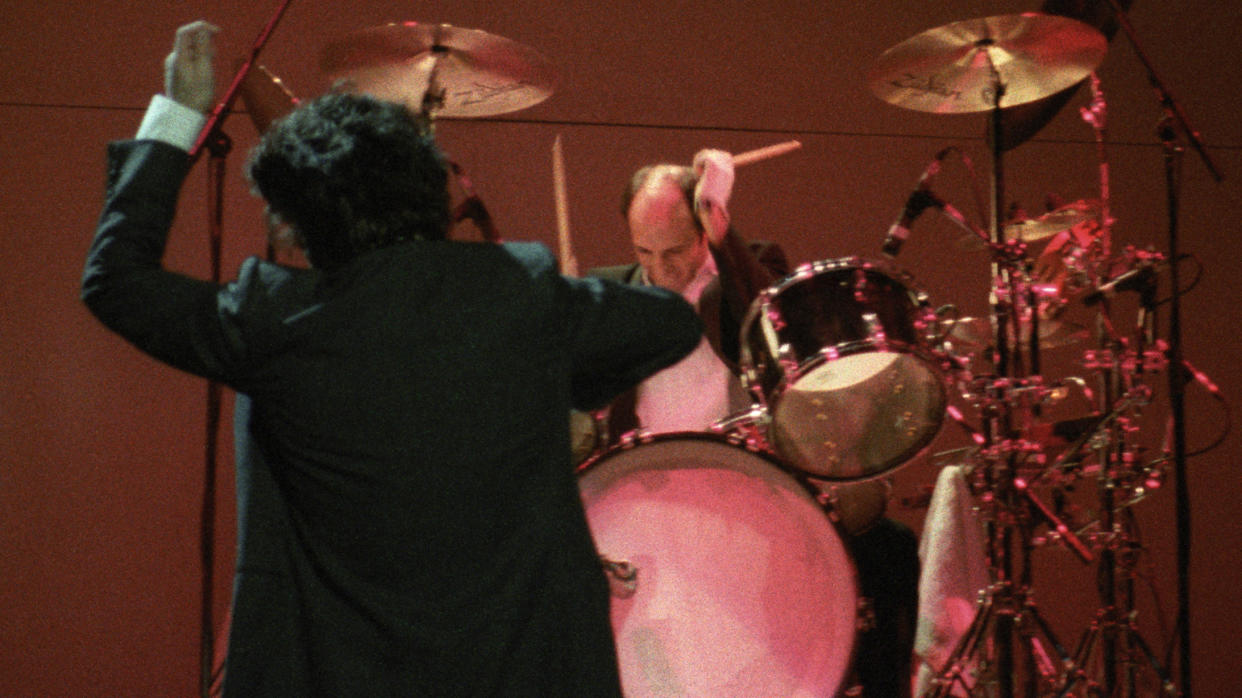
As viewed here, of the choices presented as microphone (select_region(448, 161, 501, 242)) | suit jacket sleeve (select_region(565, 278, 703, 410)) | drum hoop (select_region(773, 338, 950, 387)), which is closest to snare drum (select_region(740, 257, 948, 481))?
drum hoop (select_region(773, 338, 950, 387))

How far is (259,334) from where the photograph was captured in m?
1.25

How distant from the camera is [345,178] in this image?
132 centimetres

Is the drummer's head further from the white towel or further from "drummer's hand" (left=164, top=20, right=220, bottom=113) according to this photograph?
"drummer's hand" (left=164, top=20, right=220, bottom=113)

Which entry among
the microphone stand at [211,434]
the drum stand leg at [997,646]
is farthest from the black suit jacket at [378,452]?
the drum stand leg at [997,646]

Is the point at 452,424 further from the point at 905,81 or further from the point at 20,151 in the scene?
the point at 20,151

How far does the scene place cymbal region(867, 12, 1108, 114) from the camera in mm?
2795

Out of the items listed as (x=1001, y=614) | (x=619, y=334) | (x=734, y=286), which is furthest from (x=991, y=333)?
(x=619, y=334)

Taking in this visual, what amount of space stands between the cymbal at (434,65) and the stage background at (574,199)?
940 millimetres

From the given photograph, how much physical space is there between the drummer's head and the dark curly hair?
1833mm

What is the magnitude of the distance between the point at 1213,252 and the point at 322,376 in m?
4.43

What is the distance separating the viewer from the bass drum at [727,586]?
2459 millimetres

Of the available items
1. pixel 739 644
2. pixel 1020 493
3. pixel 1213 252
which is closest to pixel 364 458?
pixel 739 644

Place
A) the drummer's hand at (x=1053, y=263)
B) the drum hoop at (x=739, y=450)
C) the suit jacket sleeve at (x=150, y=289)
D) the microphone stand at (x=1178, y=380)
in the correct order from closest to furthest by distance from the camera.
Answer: the suit jacket sleeve at (x=150, y=289), the drum hoop at (x=739, y=450), the microphone stand at (x=1178, y=380), the drummer's hand at (x=1053, y=263)

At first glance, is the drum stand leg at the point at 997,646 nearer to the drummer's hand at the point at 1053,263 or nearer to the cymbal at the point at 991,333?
the cymbal at the point at 991,333
